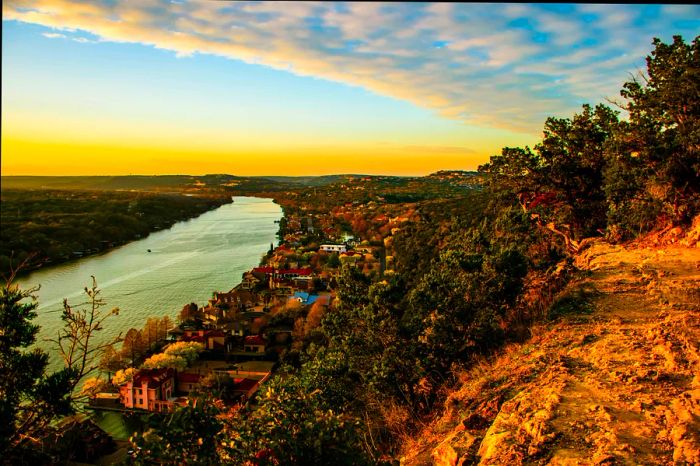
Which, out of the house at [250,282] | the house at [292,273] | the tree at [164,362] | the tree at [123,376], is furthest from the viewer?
the house at [292,273]

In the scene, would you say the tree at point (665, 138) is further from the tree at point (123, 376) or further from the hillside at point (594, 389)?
the tree at point (123, 376)

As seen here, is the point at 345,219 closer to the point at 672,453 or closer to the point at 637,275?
the point at 637,275

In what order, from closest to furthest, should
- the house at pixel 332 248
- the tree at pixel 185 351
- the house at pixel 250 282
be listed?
the tree at pixel 185 351
the house at pixel 250 282
the house at pixel 332 248

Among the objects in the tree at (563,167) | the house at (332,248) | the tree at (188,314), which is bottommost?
the tree at (188,314)

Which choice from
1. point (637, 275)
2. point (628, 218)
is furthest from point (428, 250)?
point (637, 275)

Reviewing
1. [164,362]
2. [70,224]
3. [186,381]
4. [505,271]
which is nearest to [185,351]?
[164,362]

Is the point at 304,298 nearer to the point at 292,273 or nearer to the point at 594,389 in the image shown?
the point at 292,273

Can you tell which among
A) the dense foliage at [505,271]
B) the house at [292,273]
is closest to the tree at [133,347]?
the dense foliage at [505,271]

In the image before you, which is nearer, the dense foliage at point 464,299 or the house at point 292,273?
the dense foliage at point 464,299
